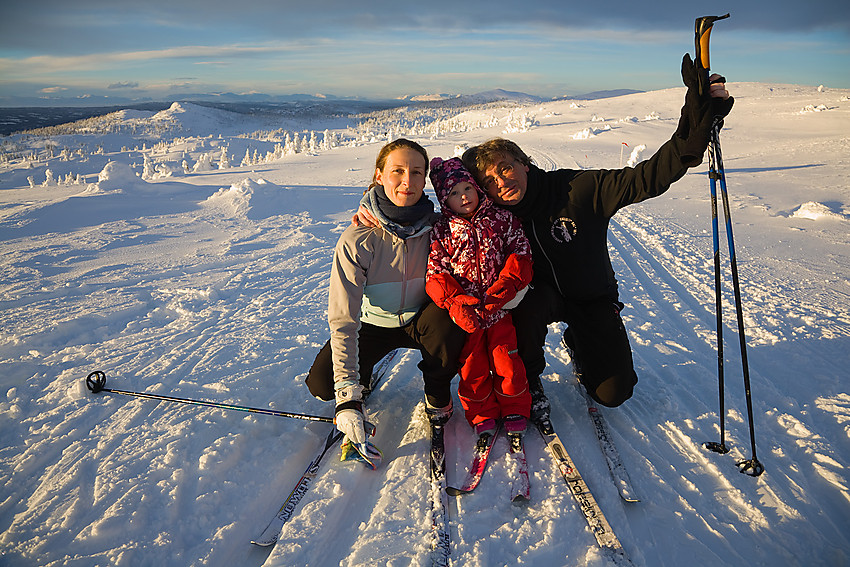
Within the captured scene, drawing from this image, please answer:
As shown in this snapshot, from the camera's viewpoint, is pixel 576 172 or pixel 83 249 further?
pixel 83 249

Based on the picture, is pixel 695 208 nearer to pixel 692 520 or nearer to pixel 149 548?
pixel 692 520

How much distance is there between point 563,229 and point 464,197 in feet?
2.17

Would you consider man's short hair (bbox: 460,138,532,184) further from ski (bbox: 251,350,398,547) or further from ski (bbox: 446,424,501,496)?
ski (bbox: 251,350,398,547)

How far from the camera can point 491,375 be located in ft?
8.66

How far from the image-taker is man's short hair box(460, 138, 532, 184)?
2.56m

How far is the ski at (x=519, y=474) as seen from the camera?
218 cm

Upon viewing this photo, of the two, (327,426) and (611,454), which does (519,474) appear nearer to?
(611,454)

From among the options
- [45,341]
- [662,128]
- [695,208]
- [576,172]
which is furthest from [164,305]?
[662,128]

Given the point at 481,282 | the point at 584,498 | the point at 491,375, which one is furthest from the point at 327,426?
the point at 584,498

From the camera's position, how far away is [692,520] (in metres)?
2.08

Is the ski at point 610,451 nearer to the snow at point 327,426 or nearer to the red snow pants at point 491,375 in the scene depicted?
the snow at point 327,426

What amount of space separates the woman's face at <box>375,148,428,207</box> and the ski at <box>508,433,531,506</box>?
56.4 inches

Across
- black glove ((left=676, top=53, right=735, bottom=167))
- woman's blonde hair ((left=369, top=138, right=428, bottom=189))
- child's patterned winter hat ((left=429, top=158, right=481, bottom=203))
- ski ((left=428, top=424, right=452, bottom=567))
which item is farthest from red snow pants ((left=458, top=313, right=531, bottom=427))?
black glove ((left=676, top=53, right=735, bottom=167))

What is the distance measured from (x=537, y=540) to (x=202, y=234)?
690 centimetres
